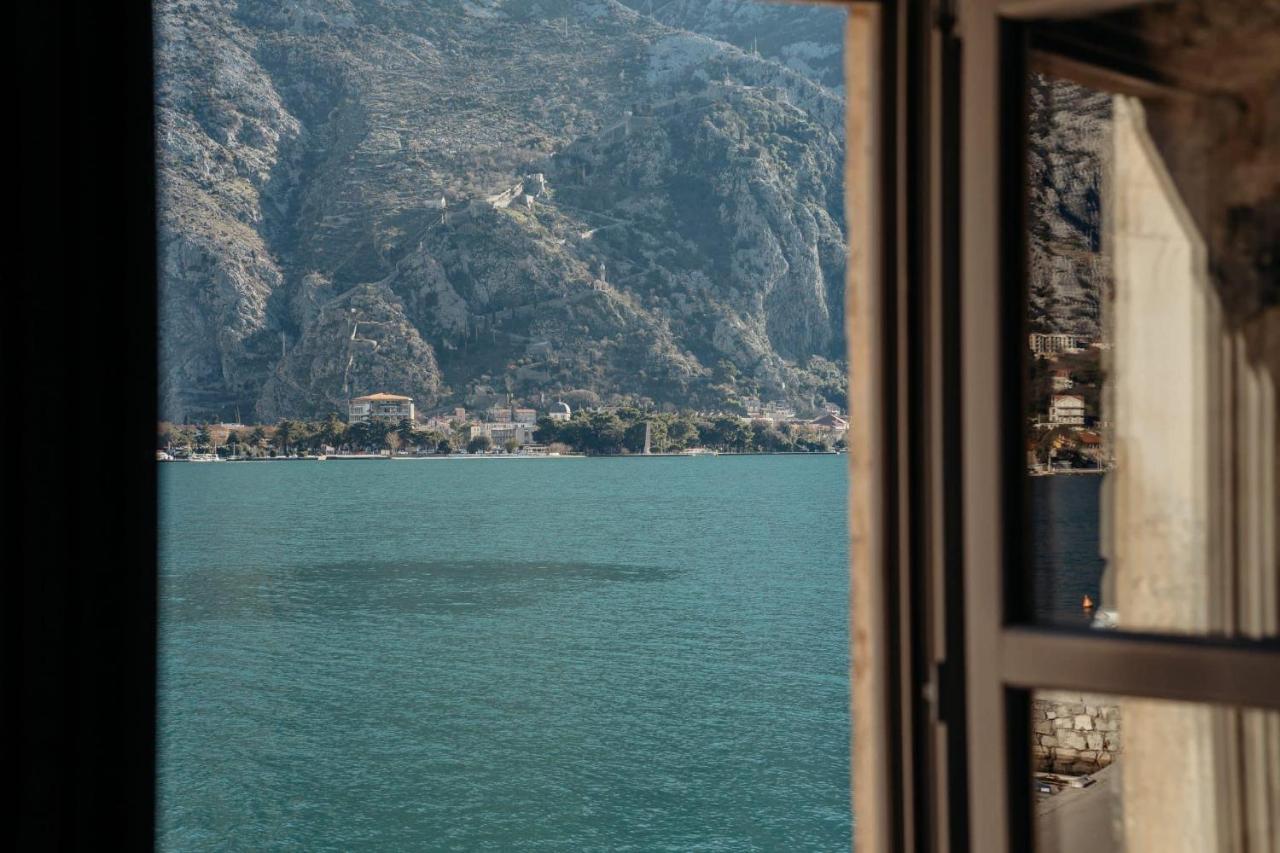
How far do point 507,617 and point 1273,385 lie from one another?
112 ft

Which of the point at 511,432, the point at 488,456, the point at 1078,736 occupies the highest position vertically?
the point at 511,432

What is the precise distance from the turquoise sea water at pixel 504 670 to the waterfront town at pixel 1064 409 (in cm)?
1864

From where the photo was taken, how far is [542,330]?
4847 centimetres

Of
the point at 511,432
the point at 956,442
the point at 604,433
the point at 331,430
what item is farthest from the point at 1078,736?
the point at 331,430

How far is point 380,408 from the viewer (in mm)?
48094

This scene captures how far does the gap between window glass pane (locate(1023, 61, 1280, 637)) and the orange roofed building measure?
47.0 metres

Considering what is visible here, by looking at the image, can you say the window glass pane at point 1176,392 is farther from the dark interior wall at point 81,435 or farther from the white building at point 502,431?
the white building at point 502,431

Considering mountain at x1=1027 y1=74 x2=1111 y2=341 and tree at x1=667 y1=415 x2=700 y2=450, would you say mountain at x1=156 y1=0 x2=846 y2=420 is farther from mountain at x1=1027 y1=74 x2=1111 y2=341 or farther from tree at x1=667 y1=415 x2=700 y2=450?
mountain at x1=1027 y1=74 x2=1111 y2=341

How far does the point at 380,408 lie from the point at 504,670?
20307 millimetres

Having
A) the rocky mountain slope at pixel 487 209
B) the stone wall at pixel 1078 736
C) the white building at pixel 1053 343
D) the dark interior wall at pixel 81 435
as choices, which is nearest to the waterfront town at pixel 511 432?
the rocky mountain slope at pixel 487 209

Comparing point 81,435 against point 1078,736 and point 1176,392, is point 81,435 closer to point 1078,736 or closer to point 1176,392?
point 1176,392

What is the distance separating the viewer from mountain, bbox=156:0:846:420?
46625mm

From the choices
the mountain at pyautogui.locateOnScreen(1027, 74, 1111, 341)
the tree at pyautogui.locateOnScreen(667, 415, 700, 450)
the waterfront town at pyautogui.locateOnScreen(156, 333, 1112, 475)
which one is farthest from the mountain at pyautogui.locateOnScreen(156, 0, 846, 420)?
the mountain at pyautogui.locateOnScreen(1027, 74, 1111, 341)

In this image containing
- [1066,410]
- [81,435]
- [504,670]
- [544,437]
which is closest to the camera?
[81,435]
